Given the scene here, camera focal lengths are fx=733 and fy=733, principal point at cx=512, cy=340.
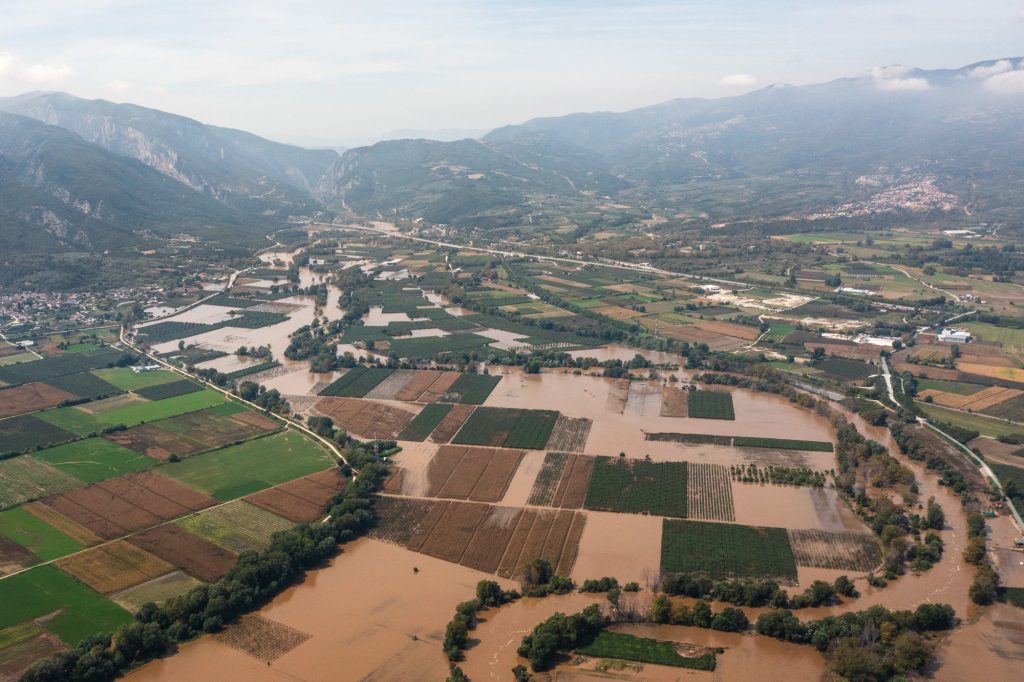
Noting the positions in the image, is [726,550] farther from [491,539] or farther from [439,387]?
[439,387]

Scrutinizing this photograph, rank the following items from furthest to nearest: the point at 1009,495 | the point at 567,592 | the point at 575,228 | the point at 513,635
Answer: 1. the point at 575,228
2. the point at 1009,495
3. the point at 567,592
4. the point at 513,635

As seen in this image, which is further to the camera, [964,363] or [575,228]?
[575,228]

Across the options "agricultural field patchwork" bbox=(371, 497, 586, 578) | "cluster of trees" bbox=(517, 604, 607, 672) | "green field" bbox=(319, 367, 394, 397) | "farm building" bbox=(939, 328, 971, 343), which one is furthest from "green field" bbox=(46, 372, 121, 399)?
"farm building" bbox=(939, 328, 971, 343)

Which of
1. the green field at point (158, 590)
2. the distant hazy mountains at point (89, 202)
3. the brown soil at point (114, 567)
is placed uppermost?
the distant hazy mountains at point (89, 202)

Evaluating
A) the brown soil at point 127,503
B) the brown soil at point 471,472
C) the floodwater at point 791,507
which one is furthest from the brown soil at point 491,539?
the brown soil at point 127,503

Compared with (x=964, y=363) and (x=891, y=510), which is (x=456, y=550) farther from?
(x=964, y=363)

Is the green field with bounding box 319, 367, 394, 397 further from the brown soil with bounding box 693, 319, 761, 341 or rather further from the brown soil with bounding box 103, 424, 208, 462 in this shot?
the brown soil with bounding box 693, 319, 761, 341

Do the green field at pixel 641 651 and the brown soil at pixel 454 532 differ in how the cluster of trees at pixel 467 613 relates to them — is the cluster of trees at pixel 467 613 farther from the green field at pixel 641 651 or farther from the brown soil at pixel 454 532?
the green field at pixel 641 651

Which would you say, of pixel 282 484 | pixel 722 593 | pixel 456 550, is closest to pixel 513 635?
pixel 456 550
